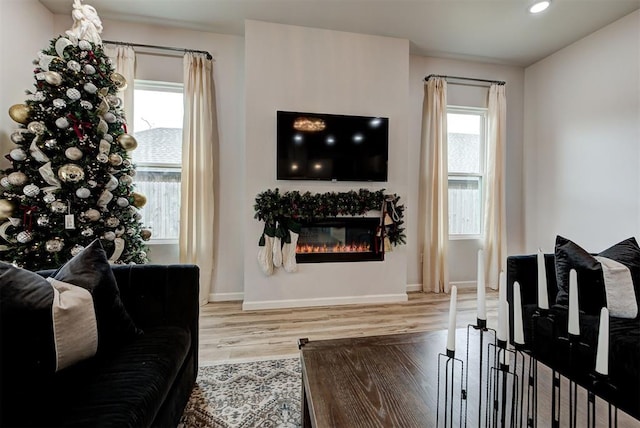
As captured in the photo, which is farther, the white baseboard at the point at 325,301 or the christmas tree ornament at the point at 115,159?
the white baseboard at the point at 325,301

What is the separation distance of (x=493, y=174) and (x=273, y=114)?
9.70 ft

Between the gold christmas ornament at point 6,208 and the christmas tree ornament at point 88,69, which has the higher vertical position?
the christmas tree ornament at point 88,69

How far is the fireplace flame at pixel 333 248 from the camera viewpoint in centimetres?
328

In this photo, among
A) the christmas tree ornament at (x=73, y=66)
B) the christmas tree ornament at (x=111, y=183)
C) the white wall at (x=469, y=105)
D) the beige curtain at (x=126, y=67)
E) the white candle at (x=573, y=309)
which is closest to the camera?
the white candle at (x=573, y=309)

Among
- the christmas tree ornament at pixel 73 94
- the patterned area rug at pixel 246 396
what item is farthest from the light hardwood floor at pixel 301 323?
the christmas tree ornament at pixel 73 94

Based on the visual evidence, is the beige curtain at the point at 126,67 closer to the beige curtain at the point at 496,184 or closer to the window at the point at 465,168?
the window at the point at 465,168

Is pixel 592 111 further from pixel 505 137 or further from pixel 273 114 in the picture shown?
pixel 273 114

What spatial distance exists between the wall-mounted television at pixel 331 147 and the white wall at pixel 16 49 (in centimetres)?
239

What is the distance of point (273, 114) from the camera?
10.3ft

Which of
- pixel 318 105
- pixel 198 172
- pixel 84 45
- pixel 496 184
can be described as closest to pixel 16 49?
pixel 84 45

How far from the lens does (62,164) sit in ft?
7.42

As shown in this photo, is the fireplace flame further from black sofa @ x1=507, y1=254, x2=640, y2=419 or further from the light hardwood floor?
black sofa @ x1=507, y1=254, x2=640, y2=419

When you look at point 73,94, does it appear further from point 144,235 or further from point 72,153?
point 144,235

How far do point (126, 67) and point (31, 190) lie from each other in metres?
1.68
